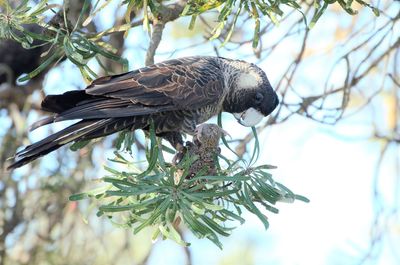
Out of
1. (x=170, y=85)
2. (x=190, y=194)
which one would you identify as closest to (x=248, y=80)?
(x=170, y=85)

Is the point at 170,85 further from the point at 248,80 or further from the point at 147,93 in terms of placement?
the point at 248,80

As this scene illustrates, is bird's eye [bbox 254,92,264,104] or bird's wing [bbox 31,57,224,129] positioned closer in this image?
bird's wing [bbox 31,57,224,129]

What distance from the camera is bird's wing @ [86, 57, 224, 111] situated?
2260mm

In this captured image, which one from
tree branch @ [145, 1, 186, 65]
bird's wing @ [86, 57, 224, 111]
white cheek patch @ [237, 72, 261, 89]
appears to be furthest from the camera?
white cheek patch @ [237, 72, 261, 89]

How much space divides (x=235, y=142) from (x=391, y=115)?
119cm

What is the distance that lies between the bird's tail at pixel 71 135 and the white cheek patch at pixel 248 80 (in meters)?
0.55

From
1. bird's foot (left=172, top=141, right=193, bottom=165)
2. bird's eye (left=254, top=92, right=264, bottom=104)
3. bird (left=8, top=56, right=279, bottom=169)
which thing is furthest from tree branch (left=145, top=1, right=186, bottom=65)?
bird's eye (left=254, top=92, right=264, bottom=104)

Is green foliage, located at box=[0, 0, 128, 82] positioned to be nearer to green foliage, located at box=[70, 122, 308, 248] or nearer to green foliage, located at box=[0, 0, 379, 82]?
green foliage, located at box=[0, 0, 379, 82]

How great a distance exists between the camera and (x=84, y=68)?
2.20 metres

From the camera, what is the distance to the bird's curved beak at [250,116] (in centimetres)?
273

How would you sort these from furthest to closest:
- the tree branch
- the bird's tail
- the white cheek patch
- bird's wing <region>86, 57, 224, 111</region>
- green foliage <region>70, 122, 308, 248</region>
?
the white cheek patch → the tree branch → bird's wing <region>86, 57, 224, 111</region> → the bird's tail → green foliage <region>70, 122, 308, 248</region>

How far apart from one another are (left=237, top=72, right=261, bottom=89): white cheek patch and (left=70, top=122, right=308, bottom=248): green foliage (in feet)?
2.21

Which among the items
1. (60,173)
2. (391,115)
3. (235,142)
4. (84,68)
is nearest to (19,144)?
(60,173)

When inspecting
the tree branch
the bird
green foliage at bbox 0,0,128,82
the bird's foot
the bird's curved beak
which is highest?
green foliage at bbox 0,0,128,82
